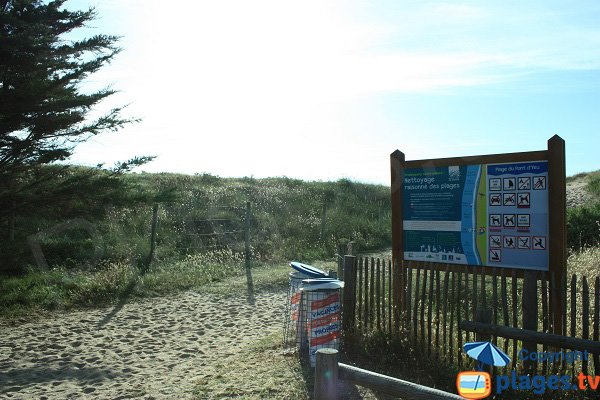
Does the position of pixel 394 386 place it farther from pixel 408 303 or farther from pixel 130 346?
pixel 130 346

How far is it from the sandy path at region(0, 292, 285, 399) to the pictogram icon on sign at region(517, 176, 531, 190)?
14.1 ft

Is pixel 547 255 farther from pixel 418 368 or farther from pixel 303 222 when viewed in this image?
pixel 303 222

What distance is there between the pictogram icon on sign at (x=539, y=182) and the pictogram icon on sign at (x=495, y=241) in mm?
679

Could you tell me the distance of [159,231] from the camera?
16.0 m

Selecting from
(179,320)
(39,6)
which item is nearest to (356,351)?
(179,320)

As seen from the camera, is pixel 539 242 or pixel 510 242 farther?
pixel 510 242

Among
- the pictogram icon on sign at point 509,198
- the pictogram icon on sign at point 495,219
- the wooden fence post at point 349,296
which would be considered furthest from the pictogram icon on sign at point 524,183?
the wooden fence post at point 349,296

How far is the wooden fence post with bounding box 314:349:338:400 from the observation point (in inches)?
143

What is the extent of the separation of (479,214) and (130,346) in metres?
5.34

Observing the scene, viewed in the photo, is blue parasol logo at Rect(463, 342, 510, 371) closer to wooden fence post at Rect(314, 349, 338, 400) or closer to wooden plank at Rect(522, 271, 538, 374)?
wooden fence post at Rect(314, 349, 338, 400)

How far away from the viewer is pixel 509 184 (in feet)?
18.5

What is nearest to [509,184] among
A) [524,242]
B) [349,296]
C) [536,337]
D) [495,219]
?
[495,219]

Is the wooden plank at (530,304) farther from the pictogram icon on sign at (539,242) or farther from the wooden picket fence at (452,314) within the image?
the pictogram icon on sign at (539,242)

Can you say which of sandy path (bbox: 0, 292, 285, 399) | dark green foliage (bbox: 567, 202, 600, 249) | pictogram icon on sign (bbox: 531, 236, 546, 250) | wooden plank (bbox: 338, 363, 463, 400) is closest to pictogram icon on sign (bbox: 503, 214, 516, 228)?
pictogram icon on sign (bbox: 531, 236, 546, 250)
